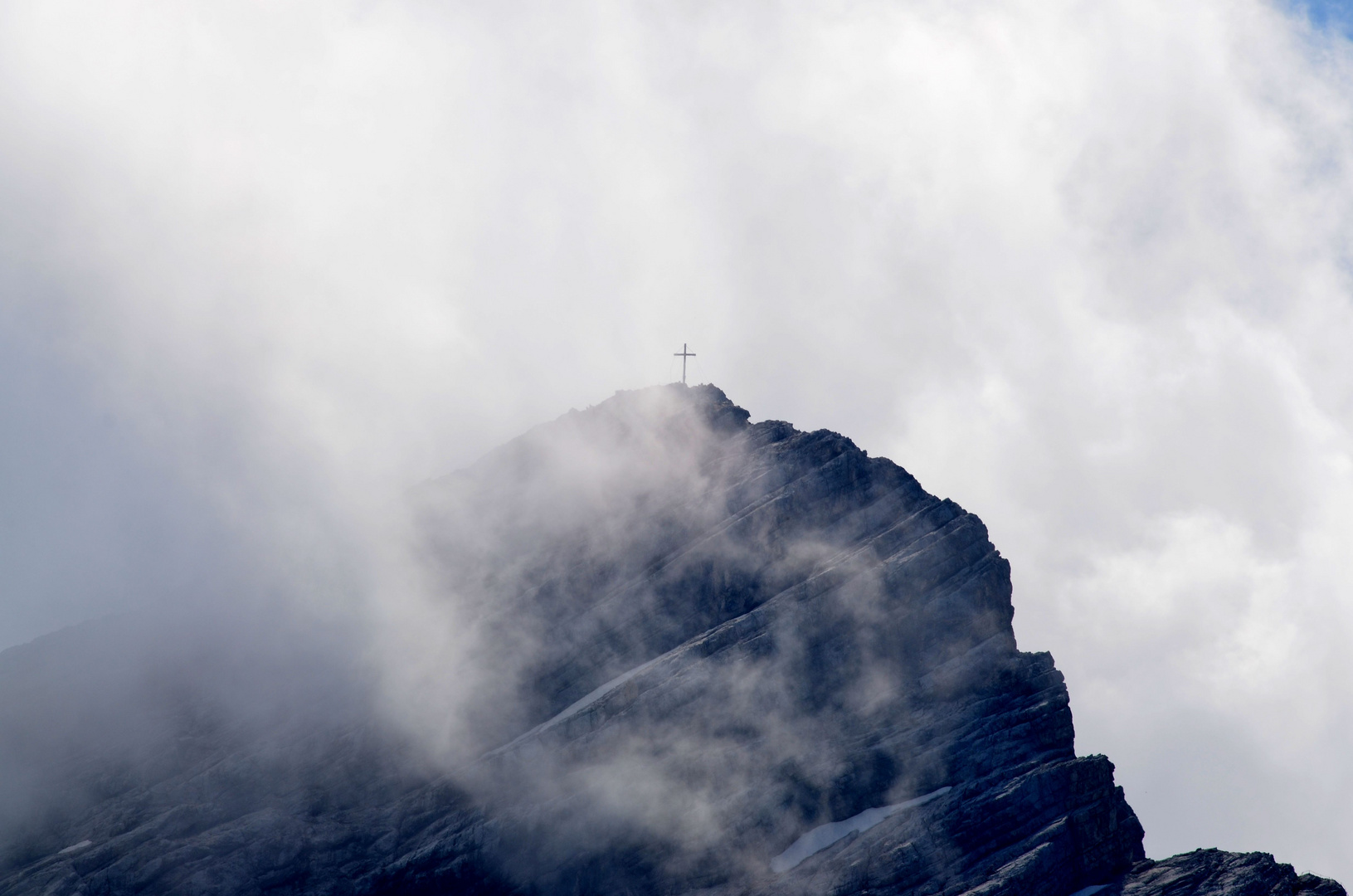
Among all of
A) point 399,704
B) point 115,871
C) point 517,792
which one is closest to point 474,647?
point 399,704

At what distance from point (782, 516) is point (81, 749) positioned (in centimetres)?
4773

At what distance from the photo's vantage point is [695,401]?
10131 cm

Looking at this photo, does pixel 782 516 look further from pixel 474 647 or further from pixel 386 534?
pixel 386 534

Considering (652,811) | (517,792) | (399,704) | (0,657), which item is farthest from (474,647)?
(0,657)

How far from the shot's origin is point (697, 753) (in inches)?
3086

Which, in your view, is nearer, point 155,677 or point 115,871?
point 115,871

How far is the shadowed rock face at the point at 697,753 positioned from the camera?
2940 inches

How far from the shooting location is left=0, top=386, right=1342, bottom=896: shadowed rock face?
74688 millimetres

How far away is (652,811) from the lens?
76.8 meters

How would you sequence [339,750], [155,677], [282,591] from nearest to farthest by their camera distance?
1. [339,750]
2. [155,677]
3. [282,591]

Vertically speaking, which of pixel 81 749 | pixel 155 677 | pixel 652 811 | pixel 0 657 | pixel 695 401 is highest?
pixel 695 401

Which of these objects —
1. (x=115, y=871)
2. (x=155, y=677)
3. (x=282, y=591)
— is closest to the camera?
(x=115, y=871)

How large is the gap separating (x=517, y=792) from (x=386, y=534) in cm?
2947

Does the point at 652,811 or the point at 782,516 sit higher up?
the point at 782,516
